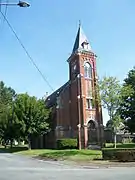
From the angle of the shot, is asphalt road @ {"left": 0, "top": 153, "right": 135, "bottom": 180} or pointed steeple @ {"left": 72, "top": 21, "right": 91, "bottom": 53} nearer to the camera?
asphalt road @ {"left": 0, "top": 153, "right": 135, "bottom": 180}

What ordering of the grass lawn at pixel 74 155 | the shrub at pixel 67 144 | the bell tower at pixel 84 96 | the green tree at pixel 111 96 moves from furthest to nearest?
the bell tower at pixel 84 96 → the shrub at pixel 67 144 → the green tree at pixel 111 96 → the grass lawn at pixel 74 155

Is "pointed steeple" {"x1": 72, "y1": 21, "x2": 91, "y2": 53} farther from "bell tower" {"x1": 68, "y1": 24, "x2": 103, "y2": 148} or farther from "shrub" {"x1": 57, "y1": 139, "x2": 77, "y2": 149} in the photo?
"shrub" {"x1": 57, "y1": 139, "x2": 77, "y2": 149}

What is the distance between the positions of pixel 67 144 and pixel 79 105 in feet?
24.0

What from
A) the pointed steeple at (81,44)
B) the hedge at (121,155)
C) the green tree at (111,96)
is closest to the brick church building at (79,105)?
the pointed steeple at (81,44)

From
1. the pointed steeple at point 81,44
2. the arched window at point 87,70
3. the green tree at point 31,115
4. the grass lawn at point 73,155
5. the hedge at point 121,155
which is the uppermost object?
the pointed steeple at point 81,44

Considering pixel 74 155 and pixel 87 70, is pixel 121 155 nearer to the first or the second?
pixel 74 155

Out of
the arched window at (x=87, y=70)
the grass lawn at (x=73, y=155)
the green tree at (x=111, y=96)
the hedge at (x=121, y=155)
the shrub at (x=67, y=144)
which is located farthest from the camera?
the arched window at (x=87, y=70)

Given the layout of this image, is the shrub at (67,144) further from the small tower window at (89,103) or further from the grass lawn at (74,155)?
the grass lawn at (74,155)

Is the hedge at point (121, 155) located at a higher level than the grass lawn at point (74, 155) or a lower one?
higher

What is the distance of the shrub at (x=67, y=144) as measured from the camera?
4684cm

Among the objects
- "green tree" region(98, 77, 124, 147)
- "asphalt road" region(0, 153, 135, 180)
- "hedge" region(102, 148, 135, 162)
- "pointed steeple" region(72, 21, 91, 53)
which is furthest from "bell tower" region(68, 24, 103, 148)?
"asphalt road" region(0, 153, 135, 180)

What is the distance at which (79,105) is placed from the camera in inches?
2007

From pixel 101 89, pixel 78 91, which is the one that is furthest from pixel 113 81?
pixel 78 91

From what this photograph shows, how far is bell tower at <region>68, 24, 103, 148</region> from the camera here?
50188 millimetres
